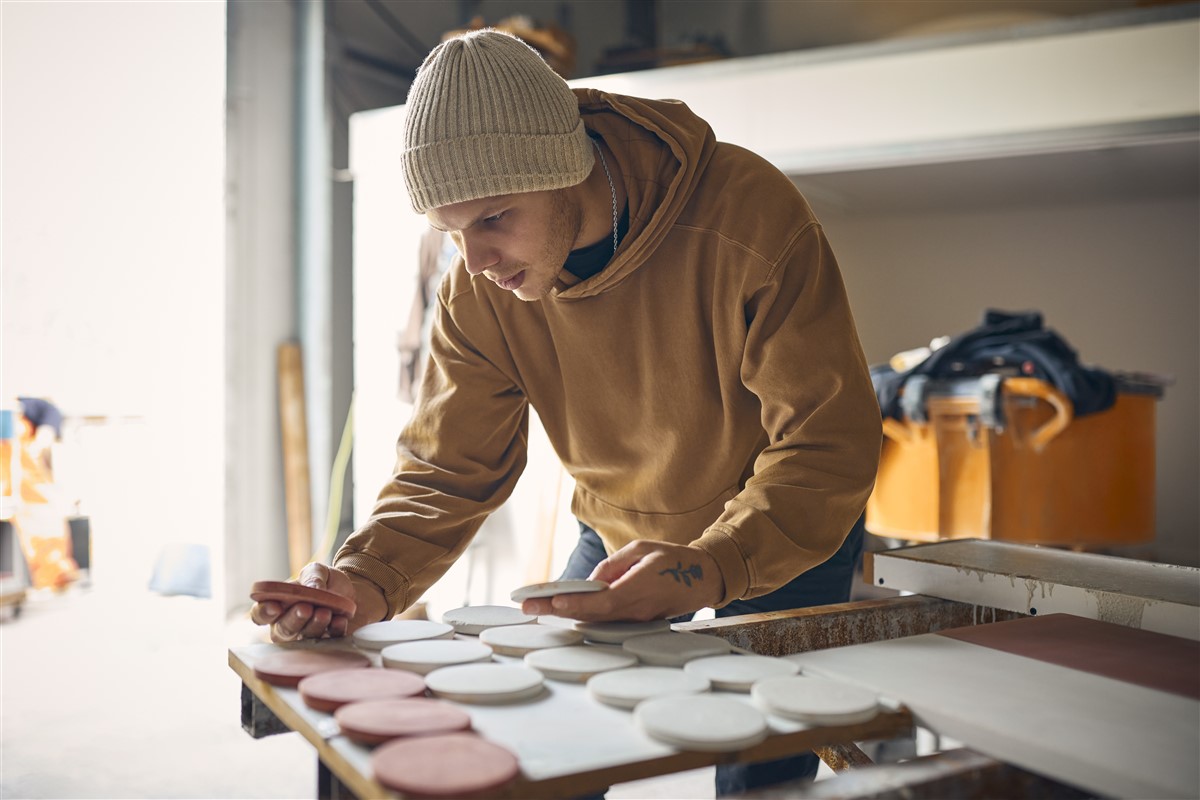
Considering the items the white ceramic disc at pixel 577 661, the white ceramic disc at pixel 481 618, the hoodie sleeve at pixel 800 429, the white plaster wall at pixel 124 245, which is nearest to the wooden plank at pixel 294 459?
the white plaster wall at pixel 124 245

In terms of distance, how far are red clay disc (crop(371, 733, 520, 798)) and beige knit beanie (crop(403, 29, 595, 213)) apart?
64 centimetres

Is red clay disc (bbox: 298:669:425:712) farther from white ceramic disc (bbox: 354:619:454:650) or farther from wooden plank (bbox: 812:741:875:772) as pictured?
wooden plank (bbox: 812:741:875:772)

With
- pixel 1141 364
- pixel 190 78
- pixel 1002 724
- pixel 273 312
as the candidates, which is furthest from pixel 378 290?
pixel 1002 724

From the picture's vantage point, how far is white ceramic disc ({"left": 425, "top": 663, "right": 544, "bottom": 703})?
2.64ft

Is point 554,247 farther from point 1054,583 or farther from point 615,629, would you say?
point 1054,583

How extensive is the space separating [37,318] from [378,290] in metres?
1.06

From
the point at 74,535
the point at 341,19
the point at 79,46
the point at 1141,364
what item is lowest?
the point at 74,535

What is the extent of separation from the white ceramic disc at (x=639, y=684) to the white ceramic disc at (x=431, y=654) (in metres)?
0.13

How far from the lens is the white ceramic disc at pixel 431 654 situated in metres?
0.90

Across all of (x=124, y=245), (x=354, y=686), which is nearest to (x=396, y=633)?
(x=354, y=686)

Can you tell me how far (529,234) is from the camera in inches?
47.3

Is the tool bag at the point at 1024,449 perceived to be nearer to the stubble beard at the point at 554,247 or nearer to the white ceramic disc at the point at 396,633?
the stubble beard at the point at 554,247

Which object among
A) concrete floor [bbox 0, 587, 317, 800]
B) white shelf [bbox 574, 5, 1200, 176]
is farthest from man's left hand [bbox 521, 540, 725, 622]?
white shelf [bbox 574, 5, 1200, 176]

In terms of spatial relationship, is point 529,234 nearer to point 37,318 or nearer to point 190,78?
point 37,318
